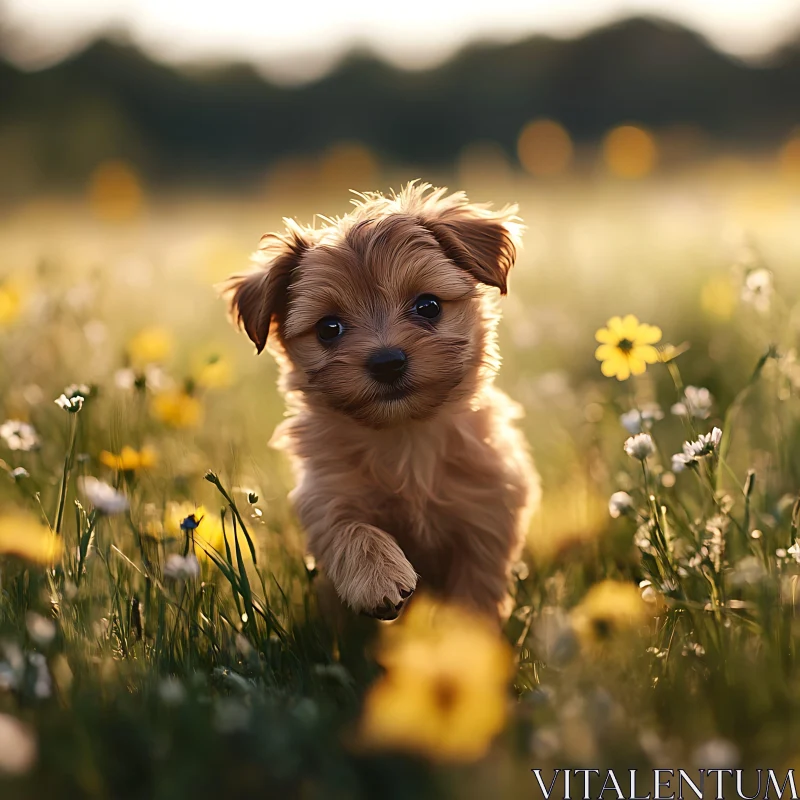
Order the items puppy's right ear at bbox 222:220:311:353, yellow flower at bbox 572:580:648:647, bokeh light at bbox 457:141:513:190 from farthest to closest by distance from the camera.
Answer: bokeh light at bbox 457:141:513:190 < puppy's right ear at bbox 222:220:311:353 < yellow flower at bbox 572:580:648:647

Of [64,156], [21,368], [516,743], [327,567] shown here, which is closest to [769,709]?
[516,743]

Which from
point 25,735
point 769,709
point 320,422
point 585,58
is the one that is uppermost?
point 585,58

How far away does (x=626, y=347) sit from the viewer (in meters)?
2.89

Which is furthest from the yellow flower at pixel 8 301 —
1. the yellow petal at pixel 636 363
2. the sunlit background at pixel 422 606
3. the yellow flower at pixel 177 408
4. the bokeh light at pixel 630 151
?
the bokeh light at pixel 630 151

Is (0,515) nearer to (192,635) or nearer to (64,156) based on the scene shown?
(192,635)

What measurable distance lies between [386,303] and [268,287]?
500mm

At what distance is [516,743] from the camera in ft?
6.02

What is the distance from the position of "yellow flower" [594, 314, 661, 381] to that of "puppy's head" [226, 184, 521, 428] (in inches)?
18.8

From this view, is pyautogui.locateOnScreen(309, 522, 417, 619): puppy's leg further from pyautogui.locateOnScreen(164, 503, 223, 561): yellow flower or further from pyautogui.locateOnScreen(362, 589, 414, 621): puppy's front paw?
pyautogui.locateOnScreen(164, 503, 223, 561): yellow flower

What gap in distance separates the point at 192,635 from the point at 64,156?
16892 millimetres

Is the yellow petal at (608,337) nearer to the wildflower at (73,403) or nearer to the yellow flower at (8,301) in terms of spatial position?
the wildflower at (73,403)

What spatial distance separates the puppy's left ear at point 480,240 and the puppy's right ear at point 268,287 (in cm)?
51

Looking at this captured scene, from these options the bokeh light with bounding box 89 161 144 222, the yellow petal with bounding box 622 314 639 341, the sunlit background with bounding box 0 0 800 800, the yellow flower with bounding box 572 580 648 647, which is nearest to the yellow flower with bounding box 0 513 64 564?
the sunlit background with bounding box 0 0 800 800

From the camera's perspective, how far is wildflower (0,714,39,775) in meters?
1.59
